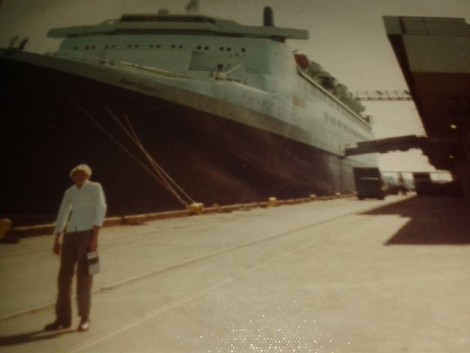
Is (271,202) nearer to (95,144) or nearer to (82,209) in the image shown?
(95,144)

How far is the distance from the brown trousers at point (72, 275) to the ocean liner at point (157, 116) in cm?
700

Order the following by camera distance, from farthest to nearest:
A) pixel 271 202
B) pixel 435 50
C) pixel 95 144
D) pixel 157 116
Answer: pixel 271 202, pixel 157 116, pixel 95 144, pixel 435 50

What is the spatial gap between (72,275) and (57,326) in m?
0.41

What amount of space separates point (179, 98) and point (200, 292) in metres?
8.72

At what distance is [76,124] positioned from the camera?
31.0ft

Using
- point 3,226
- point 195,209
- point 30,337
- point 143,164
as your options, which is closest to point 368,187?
point 195,209

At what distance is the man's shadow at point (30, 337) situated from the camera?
2.44m

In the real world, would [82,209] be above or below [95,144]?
below

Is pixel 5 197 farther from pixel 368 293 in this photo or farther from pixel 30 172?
pixel 368 293

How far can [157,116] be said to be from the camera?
34.7ft

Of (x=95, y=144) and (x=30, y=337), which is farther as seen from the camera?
(x=95, y=144)

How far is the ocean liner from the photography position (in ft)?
30.3

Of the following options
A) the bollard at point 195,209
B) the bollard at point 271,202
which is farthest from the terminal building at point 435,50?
the bollard at point 195,209

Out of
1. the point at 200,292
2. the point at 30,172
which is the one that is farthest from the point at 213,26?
the point at 200,292
